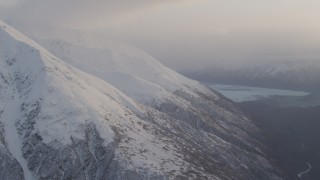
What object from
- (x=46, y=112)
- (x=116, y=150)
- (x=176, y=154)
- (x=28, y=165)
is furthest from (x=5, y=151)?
(x=176, y=154)

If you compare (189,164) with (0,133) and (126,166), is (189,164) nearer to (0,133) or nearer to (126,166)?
(126,166)

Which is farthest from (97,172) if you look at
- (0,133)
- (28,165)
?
(0,133)

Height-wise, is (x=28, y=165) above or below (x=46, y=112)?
below

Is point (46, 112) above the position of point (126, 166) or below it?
above

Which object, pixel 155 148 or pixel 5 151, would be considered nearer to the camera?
pixel 5 151

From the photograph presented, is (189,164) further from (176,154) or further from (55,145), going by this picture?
(55,145)

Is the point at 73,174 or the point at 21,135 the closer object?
the point at 73,174

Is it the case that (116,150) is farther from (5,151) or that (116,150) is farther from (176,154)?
(5,151)
